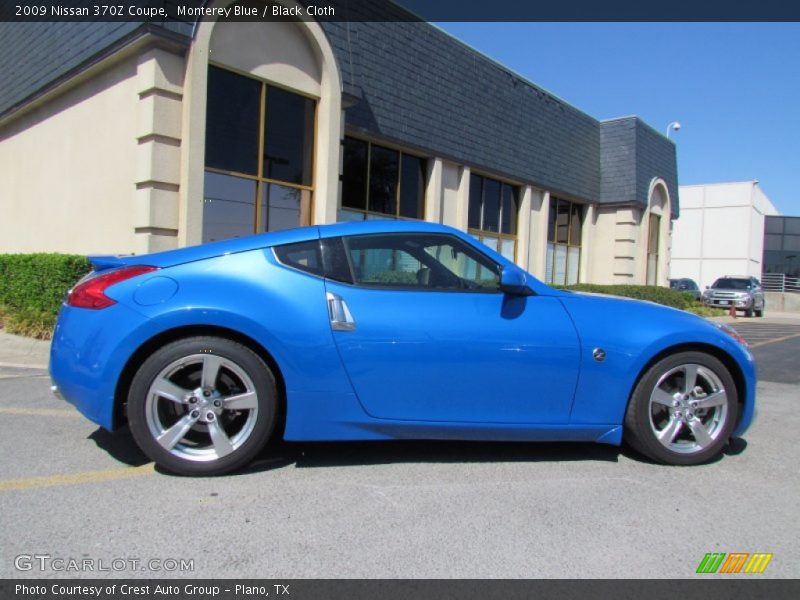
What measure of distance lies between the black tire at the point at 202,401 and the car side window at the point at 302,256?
56 centimetres

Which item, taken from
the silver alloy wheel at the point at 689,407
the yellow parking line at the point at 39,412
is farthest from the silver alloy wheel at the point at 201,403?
the silver alloy wheel at the point at 689,407

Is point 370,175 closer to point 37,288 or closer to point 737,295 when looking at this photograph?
point 37,288

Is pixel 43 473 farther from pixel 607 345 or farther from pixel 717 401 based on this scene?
pixel 717 401

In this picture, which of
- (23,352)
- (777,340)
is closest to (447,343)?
(23,352)

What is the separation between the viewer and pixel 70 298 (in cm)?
353

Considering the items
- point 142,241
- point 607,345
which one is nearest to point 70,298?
point 607,345

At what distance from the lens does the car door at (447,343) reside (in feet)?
11.2

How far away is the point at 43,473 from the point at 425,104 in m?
11.0

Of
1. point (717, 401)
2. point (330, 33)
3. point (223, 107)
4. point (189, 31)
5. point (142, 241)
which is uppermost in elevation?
point (330, 33)

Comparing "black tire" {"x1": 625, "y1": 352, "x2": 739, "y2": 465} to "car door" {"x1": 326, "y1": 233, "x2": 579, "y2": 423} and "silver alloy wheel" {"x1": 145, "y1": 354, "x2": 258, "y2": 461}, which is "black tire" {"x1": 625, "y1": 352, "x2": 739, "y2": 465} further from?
"silver alloy wheel" {"x1": 145, "y1": 354, "x2": 258, "y2": 461}

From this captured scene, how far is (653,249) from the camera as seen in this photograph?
72.3ft

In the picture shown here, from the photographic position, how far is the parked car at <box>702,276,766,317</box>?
2466 centimetres

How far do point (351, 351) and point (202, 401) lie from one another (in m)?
0.86

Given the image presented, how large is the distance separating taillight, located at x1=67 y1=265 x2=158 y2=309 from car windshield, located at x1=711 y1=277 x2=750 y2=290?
88.4ft
